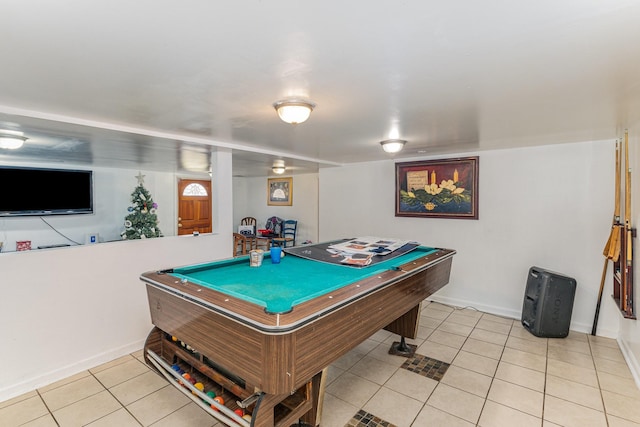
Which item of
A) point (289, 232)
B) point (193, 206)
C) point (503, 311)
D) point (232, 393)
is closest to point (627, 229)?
point (503, 311)

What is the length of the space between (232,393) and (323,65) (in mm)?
1866

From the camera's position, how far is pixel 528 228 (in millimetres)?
3857

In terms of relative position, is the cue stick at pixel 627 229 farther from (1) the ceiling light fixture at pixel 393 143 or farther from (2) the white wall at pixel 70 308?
(2) the white wall at pixel 70 308

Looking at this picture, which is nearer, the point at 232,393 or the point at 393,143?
the point at 232,393

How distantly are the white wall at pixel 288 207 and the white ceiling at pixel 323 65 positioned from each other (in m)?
4.52

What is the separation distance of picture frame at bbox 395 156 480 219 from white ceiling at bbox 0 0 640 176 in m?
1.27

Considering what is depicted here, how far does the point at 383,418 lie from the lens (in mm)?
2129

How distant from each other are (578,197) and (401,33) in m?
3.56

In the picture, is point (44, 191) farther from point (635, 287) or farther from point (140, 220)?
point (635, 287)

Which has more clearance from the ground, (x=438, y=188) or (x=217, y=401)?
(x=438, y=188)

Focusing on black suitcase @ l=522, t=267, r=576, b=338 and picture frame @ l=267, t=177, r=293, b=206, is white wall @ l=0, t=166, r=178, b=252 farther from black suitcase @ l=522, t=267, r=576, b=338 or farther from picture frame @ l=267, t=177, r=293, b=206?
black suitcase @ l=522, t=267, r=576, b=338

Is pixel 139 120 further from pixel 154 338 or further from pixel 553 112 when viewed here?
pixel 553 112

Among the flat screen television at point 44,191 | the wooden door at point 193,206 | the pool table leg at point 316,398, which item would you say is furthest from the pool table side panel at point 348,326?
the wooden door at point 193,206

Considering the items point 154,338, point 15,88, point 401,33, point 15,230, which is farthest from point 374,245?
point 15,230
